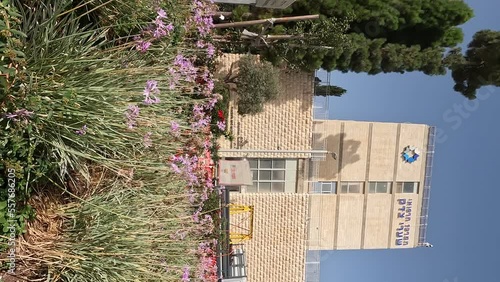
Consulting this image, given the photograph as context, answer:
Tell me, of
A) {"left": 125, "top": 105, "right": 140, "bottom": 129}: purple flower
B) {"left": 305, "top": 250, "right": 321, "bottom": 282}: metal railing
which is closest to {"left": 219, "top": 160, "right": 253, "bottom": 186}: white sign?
{"left": 305, "top": 250, "right": 321, "bottom": 282}: metal railing

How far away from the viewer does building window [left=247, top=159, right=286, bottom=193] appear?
42.5 feet

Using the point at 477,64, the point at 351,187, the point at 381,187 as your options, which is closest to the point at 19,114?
the point at 477,64

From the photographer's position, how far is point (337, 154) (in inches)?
543

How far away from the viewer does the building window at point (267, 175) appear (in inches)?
510

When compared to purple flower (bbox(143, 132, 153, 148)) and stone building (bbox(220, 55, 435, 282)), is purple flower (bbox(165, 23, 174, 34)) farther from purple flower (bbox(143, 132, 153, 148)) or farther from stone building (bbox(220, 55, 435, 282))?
stone building (bbox(220, 55, 435, 282))

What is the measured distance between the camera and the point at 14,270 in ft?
10.8

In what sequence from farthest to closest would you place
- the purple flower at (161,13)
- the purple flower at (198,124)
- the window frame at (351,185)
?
the window frame at (351,185) → the purple flower at (198,124) → the purple flower at (161,13)

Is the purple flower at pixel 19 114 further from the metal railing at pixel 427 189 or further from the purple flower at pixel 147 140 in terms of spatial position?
the metal railing at pixel 427 189

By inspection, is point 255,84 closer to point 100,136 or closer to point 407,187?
point 407,187

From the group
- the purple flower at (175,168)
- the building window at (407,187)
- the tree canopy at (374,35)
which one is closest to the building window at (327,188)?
the building window at (407,187)

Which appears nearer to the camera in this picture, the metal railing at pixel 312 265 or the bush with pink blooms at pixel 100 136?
the bush with pink blooms at pixel 100 136

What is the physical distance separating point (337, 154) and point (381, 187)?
178 cm

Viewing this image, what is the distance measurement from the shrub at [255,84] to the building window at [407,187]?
17.0 feet

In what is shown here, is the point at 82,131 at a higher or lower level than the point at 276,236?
higher
